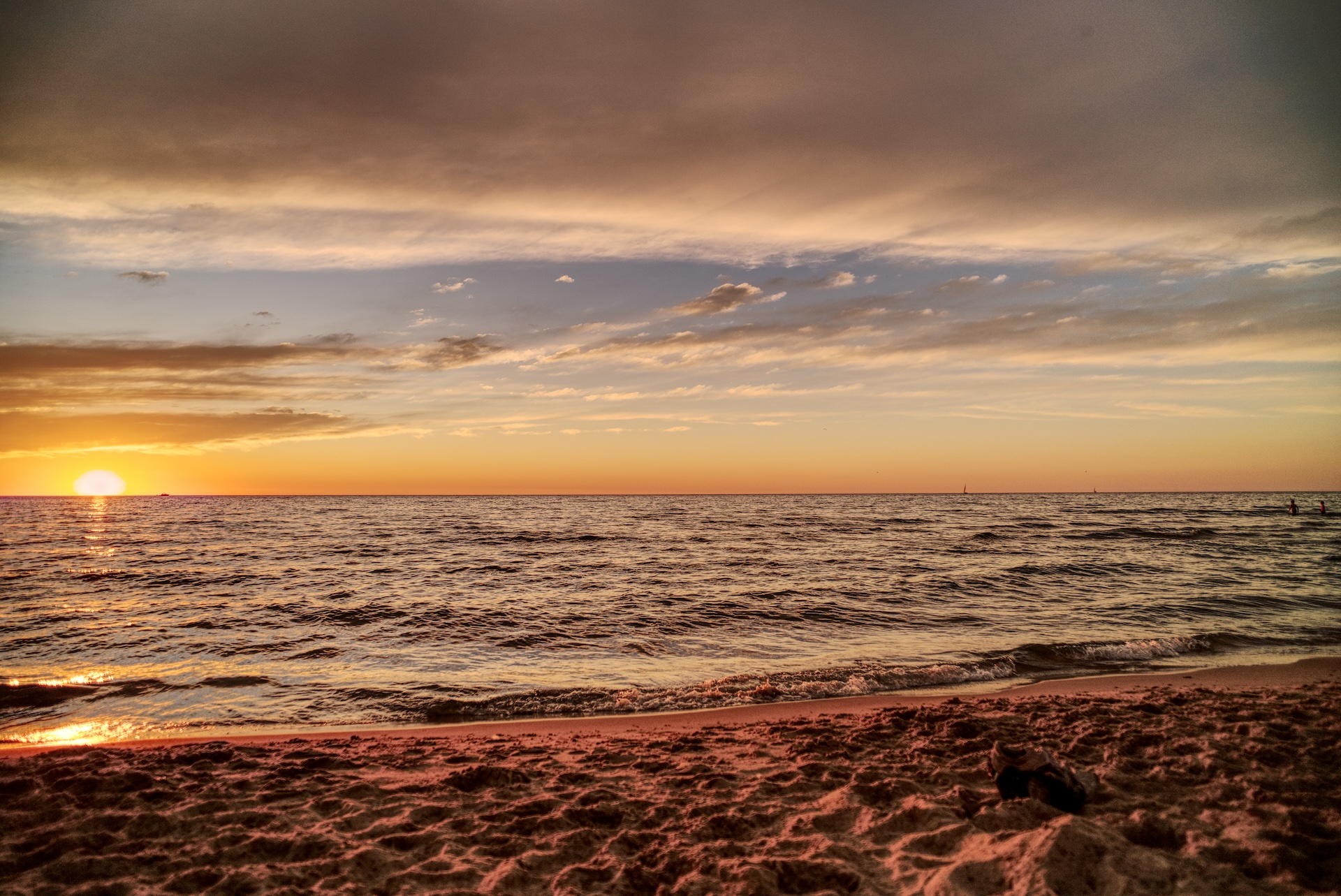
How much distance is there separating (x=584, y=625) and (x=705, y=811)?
10.6 m

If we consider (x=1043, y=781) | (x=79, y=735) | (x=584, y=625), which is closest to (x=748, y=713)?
(x=1043, y=781)

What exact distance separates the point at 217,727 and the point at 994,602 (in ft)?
58.9

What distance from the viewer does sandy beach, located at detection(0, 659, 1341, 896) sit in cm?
461

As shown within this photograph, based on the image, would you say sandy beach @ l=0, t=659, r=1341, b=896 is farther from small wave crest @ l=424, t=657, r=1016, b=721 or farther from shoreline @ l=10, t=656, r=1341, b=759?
small wave crest @ l=424, t=657, r=1016, b=721

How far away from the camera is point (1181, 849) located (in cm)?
473

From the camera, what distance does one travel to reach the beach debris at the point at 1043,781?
5.45 meters

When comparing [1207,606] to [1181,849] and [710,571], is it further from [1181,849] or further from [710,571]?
[1181,849]

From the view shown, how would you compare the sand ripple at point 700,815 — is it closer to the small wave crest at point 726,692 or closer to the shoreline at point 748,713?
the shoreline at point 748,713

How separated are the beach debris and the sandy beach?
124 mm

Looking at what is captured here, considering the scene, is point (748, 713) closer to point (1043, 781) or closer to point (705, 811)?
point (705, 811)

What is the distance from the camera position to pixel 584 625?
16031 mm

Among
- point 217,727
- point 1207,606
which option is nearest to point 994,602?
point 1207,606

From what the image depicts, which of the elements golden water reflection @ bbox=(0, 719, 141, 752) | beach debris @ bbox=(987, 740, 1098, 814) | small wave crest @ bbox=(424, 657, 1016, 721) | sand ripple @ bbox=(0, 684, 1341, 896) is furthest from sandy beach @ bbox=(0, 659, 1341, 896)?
small wave crest @ bbox=(424, 657, 1016, 721)

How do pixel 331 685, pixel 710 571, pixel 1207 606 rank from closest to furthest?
pixel 331 685 < pixel 1207 606 < pixel 710 571
